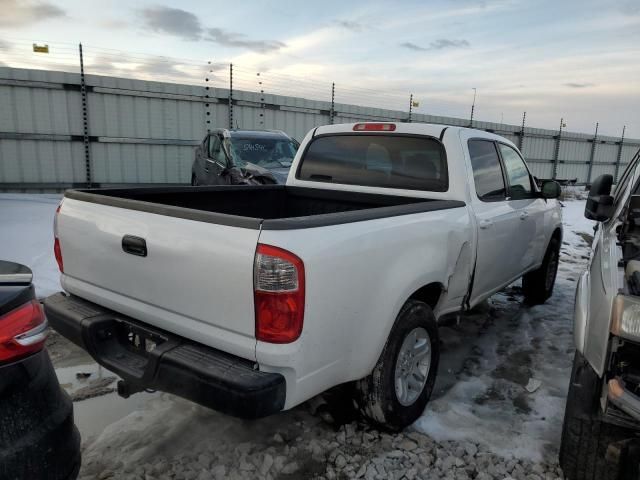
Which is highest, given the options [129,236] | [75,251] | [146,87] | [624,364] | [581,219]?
[146,87]

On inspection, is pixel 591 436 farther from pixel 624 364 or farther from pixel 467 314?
pixel 467 314

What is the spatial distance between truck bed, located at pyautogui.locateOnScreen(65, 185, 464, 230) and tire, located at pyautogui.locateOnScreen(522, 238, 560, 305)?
2.51 m

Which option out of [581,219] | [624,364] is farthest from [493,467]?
[581,219]

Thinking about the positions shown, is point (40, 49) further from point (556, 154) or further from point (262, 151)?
point (556, 154)

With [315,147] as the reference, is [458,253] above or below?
below

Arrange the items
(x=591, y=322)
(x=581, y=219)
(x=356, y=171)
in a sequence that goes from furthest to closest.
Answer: (x=581, y=219), (x=356, y=171), (x=591, y=322)

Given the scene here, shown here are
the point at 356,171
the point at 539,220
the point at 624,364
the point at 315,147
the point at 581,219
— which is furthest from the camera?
the point at 581,219

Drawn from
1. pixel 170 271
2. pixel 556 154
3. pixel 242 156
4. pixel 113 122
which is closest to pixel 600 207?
pixel 170 271

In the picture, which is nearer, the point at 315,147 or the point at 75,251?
the point at 75,251

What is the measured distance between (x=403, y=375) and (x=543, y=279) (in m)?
3.22

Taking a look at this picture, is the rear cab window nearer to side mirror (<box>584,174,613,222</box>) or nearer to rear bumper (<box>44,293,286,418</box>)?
side mirror (<box>584,174,613,222</box>)

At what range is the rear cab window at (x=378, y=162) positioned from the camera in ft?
12.3

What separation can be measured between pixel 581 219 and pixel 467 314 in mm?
9099

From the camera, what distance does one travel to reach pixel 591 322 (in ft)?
7.17
